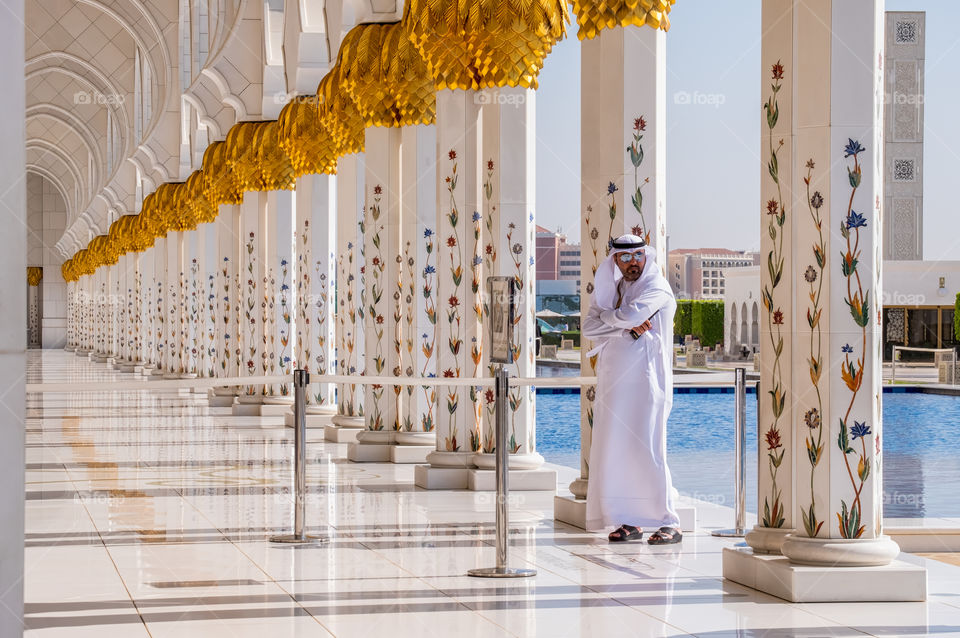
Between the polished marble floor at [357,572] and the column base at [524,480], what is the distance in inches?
5.0

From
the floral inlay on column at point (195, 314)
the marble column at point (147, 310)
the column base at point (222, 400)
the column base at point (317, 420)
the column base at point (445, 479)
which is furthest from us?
the marble column at point (147, 310)

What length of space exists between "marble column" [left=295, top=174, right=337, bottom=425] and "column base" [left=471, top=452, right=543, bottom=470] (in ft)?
17.2

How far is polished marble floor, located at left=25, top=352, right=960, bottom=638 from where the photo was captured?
3961 mm

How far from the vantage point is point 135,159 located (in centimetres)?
2406

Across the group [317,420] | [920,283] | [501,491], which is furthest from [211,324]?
[920,283]

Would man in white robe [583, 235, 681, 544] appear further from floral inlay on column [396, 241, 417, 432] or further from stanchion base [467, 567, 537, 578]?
floral inlay on column [396, 241, 417, 432]

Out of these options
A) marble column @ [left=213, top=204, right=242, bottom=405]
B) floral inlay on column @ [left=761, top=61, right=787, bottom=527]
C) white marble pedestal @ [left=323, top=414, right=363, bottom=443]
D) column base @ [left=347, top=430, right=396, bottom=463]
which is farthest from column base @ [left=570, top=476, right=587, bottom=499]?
marble column @ [left=213, top=204, right=242, bottom=405]

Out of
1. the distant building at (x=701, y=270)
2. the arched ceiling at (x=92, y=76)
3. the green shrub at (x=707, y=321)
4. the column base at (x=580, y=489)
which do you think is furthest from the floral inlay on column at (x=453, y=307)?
the distant building at (x=701, y=270)

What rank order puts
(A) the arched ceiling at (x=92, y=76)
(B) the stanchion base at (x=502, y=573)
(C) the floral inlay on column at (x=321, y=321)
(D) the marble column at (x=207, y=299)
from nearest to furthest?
(B) the stanchion base at (x=502, y=573) → (C) the floral inlay on column at (x=321, y=321) → (D) the marble column at (x=207, y=299) → (A) the arched ceiling at (x=92, y=76)

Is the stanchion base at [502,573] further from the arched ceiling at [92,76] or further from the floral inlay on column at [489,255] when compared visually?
the arched ceiling at [92,76]

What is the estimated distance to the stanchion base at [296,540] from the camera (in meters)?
5.62

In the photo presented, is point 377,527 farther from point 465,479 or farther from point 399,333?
point 399,333

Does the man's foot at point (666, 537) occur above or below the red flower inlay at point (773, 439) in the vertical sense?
below

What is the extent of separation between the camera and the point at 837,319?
427 cm
